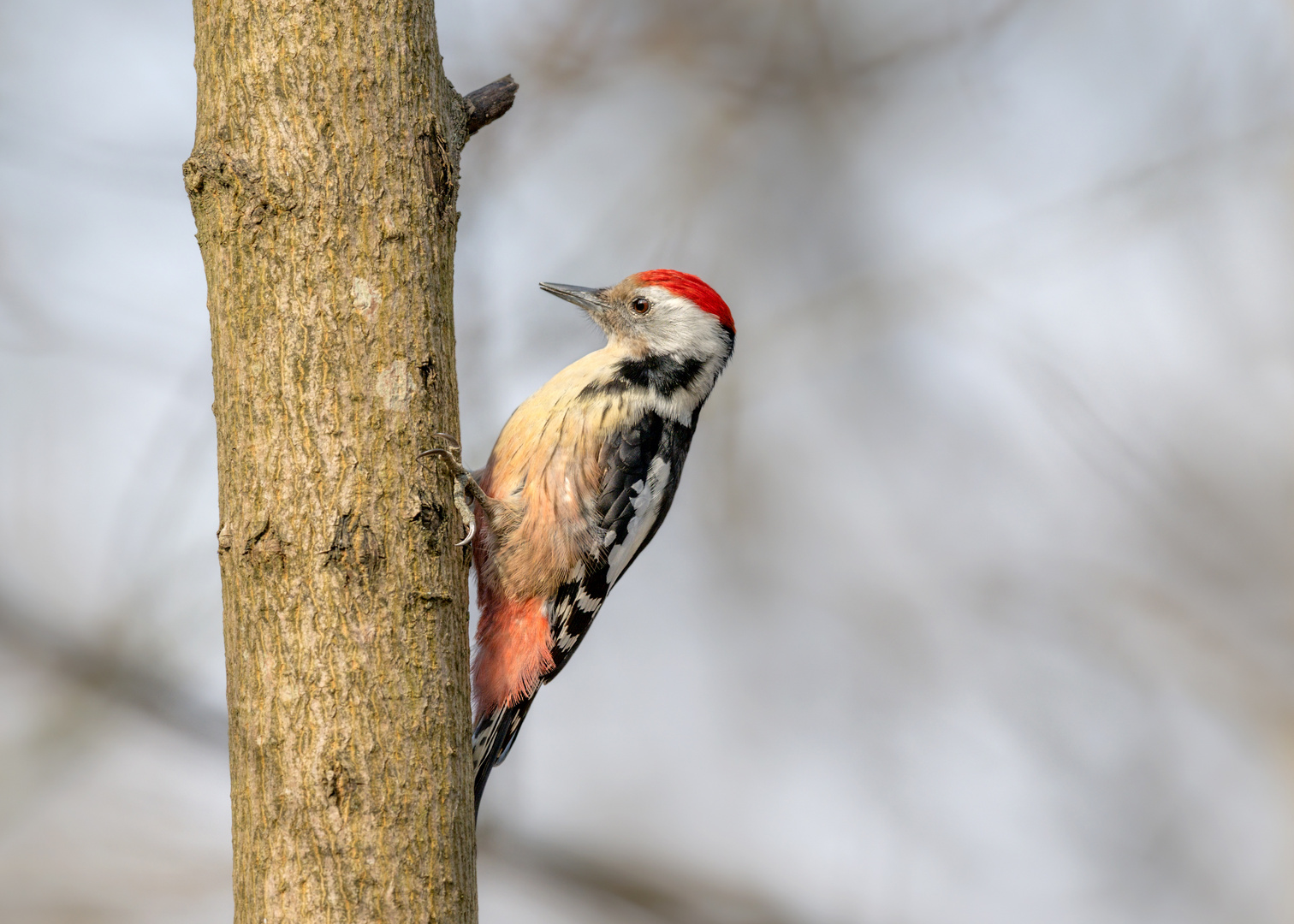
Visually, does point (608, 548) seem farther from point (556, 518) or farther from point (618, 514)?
point (556, 518)

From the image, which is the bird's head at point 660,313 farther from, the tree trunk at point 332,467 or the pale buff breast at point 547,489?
the tree trunk at point 332,467

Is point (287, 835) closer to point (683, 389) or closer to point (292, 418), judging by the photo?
point (292, 418)

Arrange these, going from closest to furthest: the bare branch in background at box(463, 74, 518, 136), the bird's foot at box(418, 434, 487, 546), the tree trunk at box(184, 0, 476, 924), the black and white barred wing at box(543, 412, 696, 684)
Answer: the tree trunk at box(184, 0, 476, 924) < the bird's foot at box(418, 434, 487, 546) < the bare branch in background at box(463, 74, 518, 136) < the black and white barred wing at box(543, 412, 696, 684)

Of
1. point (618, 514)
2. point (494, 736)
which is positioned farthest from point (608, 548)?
point (494, 736)

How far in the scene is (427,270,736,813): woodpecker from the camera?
318cm

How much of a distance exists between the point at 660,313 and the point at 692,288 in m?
0.15

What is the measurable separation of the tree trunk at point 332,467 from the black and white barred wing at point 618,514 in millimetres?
1269

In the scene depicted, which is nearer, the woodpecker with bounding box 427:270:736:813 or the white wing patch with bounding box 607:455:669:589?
the woodpecker with bounding box 427:270:736:813

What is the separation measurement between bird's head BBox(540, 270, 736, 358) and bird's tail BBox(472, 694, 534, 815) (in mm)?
1335

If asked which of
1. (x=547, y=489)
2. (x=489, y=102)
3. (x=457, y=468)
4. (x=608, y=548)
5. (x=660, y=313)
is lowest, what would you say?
(x=457, y=468)

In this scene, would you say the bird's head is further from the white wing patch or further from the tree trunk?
the tree trunk

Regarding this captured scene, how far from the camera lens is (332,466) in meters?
1.86

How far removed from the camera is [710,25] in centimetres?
642

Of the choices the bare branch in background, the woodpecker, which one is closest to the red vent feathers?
the woodpecker
